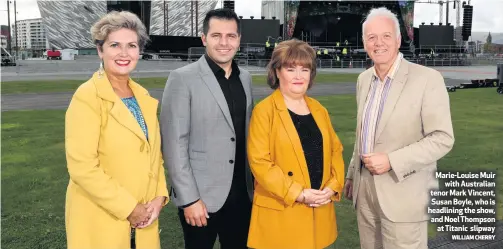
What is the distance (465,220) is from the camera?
422 centimetres

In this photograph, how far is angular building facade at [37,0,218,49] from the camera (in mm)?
88438

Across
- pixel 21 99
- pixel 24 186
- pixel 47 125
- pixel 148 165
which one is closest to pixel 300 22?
pixel 21 99

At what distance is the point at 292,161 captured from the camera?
253 cm

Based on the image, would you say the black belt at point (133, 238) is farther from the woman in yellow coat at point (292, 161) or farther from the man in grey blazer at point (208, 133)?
the woman in yellow coat at point (292, 161)

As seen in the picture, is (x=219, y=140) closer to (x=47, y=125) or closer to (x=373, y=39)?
(x=373, y=39)

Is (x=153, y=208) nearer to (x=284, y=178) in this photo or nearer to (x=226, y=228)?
(x=226, y=228)

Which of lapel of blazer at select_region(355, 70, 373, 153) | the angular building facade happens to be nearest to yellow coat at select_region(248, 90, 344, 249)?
lapel of blazer at select_region(355, 70, 373, 153)

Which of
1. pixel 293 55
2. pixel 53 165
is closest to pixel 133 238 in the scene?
pixel 293 55

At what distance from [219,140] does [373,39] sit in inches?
42.2

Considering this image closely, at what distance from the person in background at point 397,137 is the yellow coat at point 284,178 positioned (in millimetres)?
227

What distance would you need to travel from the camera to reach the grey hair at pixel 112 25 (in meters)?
2.32

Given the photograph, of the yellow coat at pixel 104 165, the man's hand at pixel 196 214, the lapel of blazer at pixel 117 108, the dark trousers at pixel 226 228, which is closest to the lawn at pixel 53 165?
the dark trousers at pixel 226 228

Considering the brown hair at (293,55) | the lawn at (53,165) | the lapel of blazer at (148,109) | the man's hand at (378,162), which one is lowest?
the lawn at (53,165)

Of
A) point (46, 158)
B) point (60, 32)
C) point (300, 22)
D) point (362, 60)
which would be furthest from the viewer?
point (60, 32)
